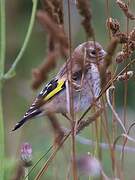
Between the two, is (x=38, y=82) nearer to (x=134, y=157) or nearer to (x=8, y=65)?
(x=134, y=157)

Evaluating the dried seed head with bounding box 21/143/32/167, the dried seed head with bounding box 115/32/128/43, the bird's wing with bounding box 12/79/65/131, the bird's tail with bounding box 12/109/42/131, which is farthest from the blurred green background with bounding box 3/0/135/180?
the dried seed head with bounding box 115/32/128/43

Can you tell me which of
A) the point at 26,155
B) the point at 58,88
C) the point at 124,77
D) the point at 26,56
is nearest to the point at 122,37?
the point at 124,77

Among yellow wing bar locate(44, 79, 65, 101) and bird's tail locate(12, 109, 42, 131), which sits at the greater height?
yellow wing bar locate(44, 79, 65, 101)

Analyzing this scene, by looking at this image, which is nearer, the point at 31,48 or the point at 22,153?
the point at 22,153

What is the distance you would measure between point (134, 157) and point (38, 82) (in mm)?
2923

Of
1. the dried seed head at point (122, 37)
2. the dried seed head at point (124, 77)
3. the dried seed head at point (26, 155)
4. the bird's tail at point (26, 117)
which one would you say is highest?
the dried seed head at point (122, 37)

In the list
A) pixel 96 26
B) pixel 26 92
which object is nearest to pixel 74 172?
pixel 26 92

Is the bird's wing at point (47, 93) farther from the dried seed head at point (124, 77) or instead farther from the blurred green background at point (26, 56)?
the dried seed head at point (124, 77)

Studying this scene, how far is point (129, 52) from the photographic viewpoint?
1876 millimetres

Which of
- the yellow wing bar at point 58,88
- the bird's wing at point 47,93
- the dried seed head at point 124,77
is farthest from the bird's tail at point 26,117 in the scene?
the dried seed head at point 124,77

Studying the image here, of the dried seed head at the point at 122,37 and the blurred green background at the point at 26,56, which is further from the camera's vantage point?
the blurred green background at the point at 26,56

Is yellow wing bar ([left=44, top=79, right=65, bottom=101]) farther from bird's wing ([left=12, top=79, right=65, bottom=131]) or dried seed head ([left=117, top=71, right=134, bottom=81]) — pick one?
dried seed head ([left=117, top=71, right=134, bottom=81])

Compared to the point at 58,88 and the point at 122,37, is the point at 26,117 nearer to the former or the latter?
the point at 58,88

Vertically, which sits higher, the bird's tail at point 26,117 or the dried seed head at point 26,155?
the bird's tail at point 26,117
